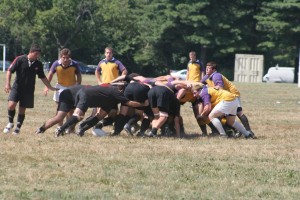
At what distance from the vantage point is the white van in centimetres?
7388

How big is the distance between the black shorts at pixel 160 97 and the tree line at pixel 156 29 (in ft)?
160

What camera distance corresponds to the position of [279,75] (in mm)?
75062

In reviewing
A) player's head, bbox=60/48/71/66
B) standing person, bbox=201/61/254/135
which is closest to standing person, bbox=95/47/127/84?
player's head, bbox=60/48/71/66

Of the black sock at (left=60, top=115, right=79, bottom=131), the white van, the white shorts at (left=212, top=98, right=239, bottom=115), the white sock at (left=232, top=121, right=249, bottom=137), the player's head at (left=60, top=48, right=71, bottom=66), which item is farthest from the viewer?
the white van

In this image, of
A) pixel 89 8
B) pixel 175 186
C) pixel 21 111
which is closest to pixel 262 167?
pixel 175 186

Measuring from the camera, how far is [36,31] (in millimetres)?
72750

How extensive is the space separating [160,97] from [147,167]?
404cm

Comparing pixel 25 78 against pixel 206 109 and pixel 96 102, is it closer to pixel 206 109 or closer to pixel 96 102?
pixel 96 102

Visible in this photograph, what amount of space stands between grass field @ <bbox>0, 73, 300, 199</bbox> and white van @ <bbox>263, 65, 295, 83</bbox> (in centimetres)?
5728

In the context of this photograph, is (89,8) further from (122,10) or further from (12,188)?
(12,188)

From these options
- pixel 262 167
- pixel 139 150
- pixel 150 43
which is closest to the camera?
pixel 262 167

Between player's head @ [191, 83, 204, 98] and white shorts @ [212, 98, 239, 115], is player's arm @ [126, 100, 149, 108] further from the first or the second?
white shorts @ [212, 98, 239, 115]

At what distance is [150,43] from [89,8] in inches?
313

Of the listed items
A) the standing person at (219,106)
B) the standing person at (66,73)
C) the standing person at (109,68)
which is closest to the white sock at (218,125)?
the standing person at (219,106)
